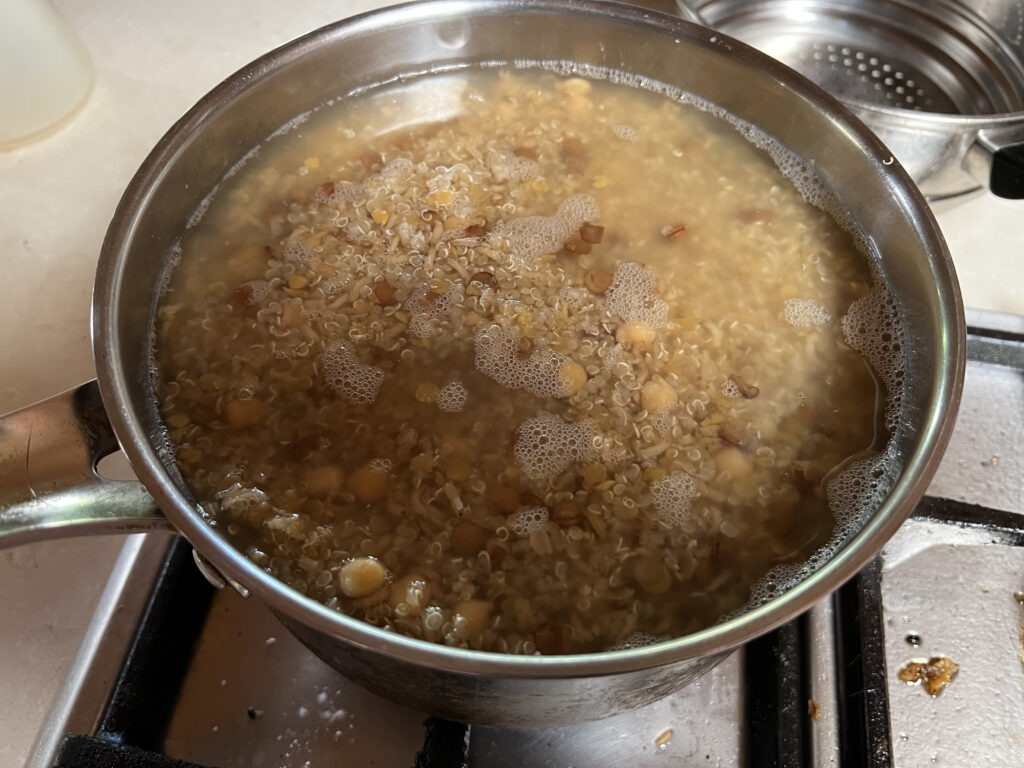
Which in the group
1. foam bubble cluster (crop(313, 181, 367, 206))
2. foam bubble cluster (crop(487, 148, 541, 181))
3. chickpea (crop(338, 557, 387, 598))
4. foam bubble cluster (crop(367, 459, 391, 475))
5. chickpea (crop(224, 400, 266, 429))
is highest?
foam bubble cluster (crop(487, 148, 541, 181))

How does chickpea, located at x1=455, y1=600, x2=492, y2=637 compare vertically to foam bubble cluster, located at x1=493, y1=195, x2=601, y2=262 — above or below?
below

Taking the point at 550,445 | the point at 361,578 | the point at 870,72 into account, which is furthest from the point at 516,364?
the point at 870,72

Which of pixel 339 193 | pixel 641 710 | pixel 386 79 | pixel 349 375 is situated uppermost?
pixel 386 79

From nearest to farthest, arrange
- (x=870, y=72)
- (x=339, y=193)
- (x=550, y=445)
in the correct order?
(x=550, y=445)
(x=339, y=193)
(x=870, y=72)

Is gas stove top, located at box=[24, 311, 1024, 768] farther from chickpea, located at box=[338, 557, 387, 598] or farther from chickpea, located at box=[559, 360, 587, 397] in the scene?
chickpea, located at box=[559, 360, 587, 397]

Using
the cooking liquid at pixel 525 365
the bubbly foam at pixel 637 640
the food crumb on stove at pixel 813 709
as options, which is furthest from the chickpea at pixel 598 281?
the food crumb on stove at pixel 813 709

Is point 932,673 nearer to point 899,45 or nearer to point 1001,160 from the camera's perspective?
point 1001,160

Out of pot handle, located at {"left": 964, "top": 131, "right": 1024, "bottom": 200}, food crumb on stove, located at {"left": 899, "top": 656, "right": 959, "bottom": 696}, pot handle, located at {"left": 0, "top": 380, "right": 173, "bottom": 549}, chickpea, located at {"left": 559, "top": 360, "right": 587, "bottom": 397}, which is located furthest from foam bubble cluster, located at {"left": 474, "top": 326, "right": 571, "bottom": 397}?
pot handle, located at {"left": 964, "top": 131, "right": 1024, "bottom": 200}
